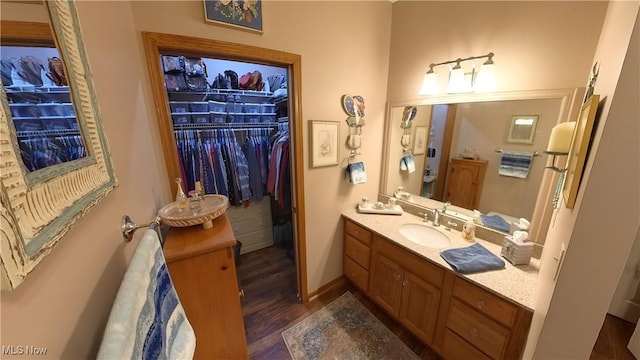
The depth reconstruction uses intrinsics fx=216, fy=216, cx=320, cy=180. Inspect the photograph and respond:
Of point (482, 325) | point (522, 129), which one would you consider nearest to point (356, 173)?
point (522, 129)

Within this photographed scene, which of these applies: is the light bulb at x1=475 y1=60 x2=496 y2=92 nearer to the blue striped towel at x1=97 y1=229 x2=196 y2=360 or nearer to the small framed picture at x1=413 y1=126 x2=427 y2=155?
the small framed picture at x1=413 y1=126 x2=427 y2=155

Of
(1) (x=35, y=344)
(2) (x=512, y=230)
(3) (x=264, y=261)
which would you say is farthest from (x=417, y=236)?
(1) (x=35, y=344)

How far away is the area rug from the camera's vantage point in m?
1.51

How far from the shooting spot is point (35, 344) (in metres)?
0.31

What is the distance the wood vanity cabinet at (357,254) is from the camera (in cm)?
183

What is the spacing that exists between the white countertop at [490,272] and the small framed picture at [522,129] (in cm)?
70

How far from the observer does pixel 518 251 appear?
4.01 feet

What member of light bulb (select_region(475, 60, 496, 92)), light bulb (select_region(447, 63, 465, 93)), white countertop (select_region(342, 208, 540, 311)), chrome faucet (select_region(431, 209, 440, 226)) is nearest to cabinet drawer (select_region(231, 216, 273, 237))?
white countertop (select_region(342, 208, 540, 311))

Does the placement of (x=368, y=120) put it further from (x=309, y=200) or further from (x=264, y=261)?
(x=264, y=261)

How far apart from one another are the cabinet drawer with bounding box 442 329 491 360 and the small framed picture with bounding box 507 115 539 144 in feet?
4.10

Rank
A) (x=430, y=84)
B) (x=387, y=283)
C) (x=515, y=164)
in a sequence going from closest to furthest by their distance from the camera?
(x=515, y=164)
(x=430, y=84)
(x=387, y=283)

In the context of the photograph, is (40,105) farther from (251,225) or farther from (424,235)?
(251,225)

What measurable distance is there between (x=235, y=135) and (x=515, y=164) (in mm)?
2355

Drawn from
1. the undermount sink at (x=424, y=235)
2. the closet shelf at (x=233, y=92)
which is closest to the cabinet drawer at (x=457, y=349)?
the undermount sink at (x=424, y=235)
